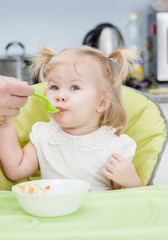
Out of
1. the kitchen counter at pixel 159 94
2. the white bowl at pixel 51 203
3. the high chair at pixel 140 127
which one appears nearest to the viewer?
the white bowl at pixel 51 203

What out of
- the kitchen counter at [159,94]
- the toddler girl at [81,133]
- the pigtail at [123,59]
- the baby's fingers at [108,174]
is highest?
the pigtail at [123,59]

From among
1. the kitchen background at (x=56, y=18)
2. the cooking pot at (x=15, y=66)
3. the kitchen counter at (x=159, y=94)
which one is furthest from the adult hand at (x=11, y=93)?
the kitchen background at (x=56, y=18)

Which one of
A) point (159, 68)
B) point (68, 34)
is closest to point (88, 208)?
point (159, 68)

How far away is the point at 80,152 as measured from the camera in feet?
3.92

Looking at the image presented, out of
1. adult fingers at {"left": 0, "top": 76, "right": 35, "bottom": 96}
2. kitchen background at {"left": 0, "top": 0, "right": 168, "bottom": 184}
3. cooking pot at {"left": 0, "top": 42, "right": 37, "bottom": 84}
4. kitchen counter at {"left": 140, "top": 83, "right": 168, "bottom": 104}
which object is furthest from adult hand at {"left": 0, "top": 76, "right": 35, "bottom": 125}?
kitchen background at {"left": 0, "top": 0, "right": 168, "bottom": 184}

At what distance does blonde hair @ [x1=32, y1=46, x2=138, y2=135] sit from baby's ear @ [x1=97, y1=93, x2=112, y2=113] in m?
0.02

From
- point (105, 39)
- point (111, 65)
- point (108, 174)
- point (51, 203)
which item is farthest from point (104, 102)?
point (105, 39)

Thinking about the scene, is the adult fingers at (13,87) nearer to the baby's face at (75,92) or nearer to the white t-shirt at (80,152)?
the baby's face at (75,92)

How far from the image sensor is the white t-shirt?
119cm

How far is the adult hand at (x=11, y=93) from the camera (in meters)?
0.88

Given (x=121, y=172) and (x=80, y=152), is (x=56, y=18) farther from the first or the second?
(x=121, y=172)

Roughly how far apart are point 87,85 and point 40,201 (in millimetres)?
481

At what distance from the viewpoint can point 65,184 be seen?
94 centimetres

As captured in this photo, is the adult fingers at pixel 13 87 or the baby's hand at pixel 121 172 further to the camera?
the baby's hand at pixel 121 172
